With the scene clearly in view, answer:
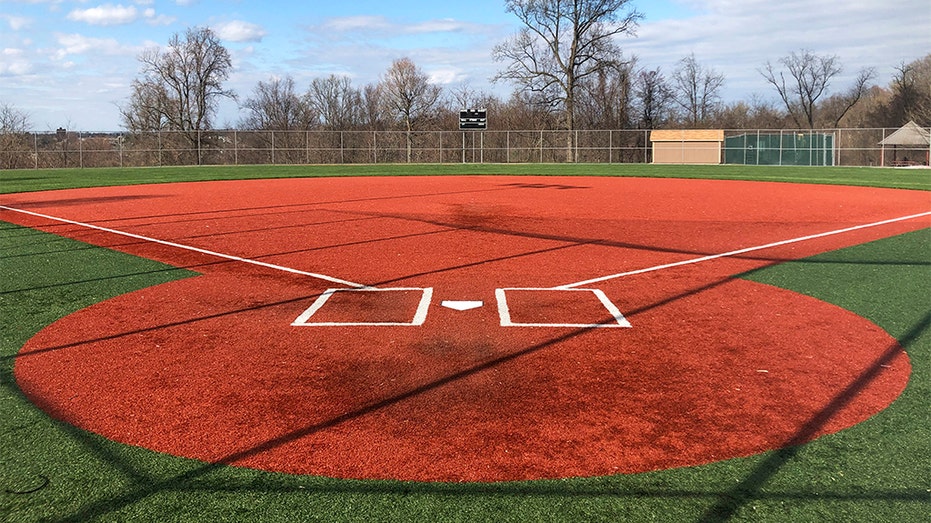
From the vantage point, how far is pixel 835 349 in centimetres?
633

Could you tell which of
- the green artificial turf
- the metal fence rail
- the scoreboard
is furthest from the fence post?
the green artificial turf

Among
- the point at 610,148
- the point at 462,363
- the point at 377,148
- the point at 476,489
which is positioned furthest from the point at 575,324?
the point at 377,148

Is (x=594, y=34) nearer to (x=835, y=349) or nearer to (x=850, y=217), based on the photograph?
(x=850, y=217)

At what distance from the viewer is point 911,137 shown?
5994 centimetres

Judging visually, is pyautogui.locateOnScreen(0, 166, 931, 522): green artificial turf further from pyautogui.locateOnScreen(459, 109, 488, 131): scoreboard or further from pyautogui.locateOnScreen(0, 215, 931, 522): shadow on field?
pyautogui.locateOnScreen(459, 109, 488, 131): scoreboard

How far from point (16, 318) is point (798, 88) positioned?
96.8 metres

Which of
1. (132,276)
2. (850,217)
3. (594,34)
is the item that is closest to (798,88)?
(594,34)

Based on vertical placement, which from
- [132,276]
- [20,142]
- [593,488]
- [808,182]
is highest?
[20,142]

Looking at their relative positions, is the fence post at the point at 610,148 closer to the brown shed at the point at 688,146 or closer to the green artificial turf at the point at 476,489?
the brown shed at the point at 688,146

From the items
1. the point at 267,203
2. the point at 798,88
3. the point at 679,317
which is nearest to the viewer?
the point at 679,317

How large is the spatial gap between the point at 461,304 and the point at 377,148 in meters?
49.4

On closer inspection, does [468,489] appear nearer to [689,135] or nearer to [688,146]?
[688,146]

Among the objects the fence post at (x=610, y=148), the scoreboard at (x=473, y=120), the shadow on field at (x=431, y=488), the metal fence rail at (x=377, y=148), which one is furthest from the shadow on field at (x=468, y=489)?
the fence post at (x=610, y=148)

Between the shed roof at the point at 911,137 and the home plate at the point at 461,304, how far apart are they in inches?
2503
